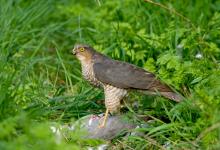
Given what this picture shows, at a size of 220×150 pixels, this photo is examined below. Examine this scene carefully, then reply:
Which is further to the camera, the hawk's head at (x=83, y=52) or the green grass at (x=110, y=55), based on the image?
the hawk's head at (x=83, y=52)

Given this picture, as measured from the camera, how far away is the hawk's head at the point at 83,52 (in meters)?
8.04

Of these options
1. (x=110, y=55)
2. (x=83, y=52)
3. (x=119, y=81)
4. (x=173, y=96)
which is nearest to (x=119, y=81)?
(x=119, y=81)

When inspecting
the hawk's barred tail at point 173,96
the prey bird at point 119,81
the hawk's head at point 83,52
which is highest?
the hawk's head at point 83,52

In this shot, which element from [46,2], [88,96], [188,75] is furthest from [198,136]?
[46,2]

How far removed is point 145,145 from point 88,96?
1288 millimetres

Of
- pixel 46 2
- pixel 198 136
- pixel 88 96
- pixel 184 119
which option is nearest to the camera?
pixel 198 136

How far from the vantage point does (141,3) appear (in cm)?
1020

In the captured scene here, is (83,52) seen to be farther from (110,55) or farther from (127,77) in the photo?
(110,55)

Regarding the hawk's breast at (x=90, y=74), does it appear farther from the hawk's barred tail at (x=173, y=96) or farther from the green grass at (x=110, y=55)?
the hawk's barred tail at (x=173, y=96)

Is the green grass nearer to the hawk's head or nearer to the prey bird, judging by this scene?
the prey bird

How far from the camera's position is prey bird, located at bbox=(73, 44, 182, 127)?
25.0ft

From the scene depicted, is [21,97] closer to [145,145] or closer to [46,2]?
[145,145]

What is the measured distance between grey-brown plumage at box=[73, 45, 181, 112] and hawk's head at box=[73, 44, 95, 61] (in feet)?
0.43

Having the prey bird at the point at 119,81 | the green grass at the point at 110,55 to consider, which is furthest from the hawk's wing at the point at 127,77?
the green grass at the point at 110,55
